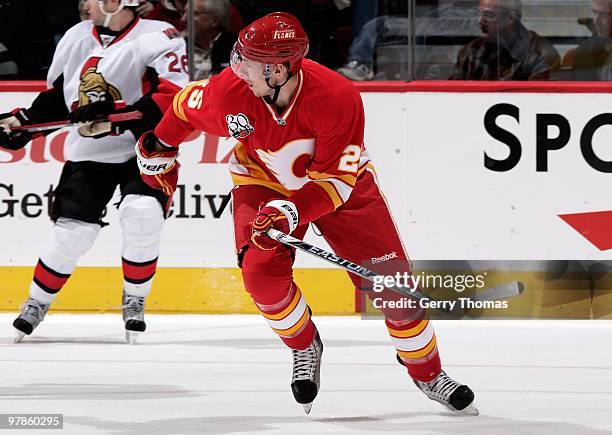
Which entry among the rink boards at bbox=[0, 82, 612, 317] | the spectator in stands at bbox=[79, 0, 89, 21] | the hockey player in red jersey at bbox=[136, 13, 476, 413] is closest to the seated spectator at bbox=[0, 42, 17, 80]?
the rink boards at bbox=[0, 82, 612, 317]

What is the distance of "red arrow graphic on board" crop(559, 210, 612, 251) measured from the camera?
5.65m

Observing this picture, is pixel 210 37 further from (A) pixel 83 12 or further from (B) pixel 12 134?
(B) pixel 12 134

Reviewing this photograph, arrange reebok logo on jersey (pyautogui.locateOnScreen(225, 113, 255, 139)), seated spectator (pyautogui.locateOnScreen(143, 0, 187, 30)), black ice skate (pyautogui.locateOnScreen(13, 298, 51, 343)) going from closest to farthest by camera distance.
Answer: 1. reebok logo on jersey (pyautogui.locateOnScreen(225, 113, 255, 139))
2. black ice skate (pyautogui.locateOnScreen(13, 298, 51, 343))
3. seated spectator (pyautogui.locateOnScreen(143, 0, 187, 30))

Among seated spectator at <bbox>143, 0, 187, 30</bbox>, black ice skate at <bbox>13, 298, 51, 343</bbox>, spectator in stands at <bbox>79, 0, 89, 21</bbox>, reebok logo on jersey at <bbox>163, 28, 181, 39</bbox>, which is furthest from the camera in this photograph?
spectator in stands at <bbox>79, 0, 89, 21</bbox>

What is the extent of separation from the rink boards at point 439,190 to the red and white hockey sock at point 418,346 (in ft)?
7.02

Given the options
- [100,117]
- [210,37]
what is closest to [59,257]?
[100,117]

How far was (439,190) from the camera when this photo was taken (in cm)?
570

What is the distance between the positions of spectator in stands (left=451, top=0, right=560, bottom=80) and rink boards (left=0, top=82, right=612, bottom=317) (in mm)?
89

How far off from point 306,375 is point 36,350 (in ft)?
5.04

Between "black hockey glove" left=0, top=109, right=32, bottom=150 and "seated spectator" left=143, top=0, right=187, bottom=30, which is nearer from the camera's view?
"black hockey glove" left=0, top=109, right=32, bottom=150

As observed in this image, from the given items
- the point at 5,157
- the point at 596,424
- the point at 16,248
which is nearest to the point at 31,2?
the point at 5,157

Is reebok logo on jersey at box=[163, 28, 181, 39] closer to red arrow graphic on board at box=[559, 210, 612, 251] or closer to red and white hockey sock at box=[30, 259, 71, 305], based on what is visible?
red and white hockey sock at box=[30, 259, 71, 305]

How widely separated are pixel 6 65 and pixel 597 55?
2429mm

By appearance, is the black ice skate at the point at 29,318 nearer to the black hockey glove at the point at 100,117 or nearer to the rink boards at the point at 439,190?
the black hockey glove at the point at 100,117
